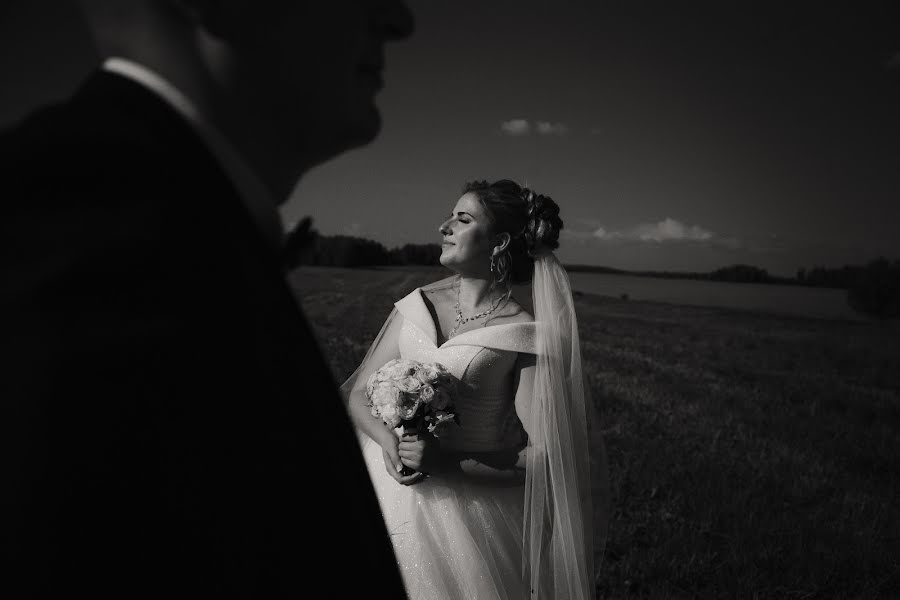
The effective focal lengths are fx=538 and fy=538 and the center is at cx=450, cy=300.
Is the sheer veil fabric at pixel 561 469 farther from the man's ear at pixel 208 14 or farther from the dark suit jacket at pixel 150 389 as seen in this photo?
the man's ear at pixel 208 14

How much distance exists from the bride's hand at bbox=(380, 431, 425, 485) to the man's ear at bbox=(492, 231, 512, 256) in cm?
130

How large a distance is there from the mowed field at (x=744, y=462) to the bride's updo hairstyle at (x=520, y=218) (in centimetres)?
265

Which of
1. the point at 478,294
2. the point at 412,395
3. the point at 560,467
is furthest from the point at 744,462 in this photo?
the point at 412,395

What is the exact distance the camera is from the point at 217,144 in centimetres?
66

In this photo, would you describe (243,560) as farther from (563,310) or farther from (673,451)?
(673,451)

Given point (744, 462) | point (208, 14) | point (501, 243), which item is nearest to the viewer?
point (208, 14)

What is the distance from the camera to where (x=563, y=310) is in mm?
3459

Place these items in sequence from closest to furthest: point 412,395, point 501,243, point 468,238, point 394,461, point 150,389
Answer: point 150,389, point 412,395, point 394,461, point 468,238, point 501,243

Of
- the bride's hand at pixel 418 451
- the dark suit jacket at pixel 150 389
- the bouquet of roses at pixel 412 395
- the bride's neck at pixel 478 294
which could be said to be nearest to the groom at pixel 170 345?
the dark suit jacket at pixel 150 389

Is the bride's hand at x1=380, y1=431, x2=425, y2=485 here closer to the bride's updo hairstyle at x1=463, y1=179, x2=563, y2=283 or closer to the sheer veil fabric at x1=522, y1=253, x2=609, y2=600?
the sheer veil fabric at x1=522, y1=253, x2=609, y2=600

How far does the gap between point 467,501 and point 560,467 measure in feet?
1.86

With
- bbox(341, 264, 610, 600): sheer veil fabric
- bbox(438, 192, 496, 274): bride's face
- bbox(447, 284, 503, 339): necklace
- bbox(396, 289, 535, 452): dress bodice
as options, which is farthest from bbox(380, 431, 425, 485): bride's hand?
bbox(438, 192, 496, 274): bride's face

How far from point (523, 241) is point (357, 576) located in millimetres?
3091

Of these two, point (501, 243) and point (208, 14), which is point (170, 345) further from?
point (501, 243)
